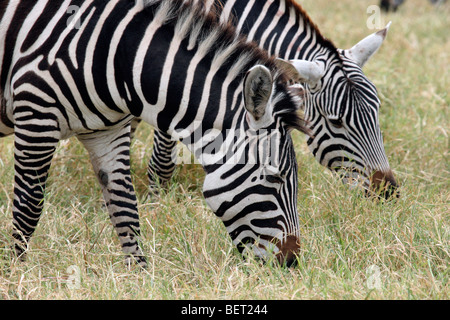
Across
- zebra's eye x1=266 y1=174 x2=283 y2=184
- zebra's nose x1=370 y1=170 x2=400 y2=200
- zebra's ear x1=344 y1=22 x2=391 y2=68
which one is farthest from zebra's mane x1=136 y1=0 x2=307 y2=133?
zebra's ear x1=344 y1=22 x2=391 y2=68

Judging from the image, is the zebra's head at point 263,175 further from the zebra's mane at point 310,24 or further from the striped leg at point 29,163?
the zebra's mane at point 310,24

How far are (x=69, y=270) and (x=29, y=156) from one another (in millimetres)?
778

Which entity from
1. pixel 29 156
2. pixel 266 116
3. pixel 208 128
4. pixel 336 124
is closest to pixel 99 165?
pixel 29 156

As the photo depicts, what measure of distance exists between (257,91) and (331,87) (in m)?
1.68

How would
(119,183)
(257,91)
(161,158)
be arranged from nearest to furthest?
1. (257,91)
2. (119,183)
3. (161,158)

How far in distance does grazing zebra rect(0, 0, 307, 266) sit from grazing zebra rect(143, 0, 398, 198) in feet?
3.77

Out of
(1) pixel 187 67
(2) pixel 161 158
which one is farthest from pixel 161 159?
(1) pixel 187 67

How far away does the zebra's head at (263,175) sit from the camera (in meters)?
3.47

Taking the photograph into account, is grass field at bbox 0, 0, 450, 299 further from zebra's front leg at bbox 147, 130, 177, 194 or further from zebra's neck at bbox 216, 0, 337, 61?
zebra's neck at bbox 216, 0, 337, 61

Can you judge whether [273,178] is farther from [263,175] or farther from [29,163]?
[29,163]

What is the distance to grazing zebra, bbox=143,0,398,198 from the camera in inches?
189

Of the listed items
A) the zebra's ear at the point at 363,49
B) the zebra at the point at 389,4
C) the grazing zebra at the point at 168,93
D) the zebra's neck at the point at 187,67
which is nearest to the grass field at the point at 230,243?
the grazing zebra at the point at 168,93

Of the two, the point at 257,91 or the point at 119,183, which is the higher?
the point at 257,91

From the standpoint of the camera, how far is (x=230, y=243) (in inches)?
164
